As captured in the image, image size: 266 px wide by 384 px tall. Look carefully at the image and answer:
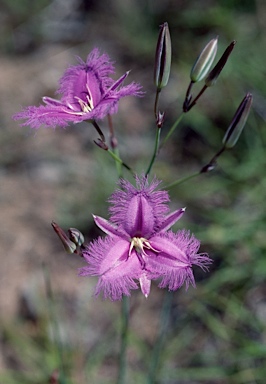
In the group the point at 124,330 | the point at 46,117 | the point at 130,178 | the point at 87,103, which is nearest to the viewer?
the point at 46,117

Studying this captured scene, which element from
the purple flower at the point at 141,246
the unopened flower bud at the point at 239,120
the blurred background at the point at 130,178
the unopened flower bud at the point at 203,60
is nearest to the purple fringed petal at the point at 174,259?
the purple flower at the point at 141,246

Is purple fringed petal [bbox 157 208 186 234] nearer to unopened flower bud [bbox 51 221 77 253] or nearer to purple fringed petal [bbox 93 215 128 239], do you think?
purple fringed petal [bbox 93 215 128 239]

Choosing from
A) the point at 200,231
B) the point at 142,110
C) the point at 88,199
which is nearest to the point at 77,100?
the point at 200,231

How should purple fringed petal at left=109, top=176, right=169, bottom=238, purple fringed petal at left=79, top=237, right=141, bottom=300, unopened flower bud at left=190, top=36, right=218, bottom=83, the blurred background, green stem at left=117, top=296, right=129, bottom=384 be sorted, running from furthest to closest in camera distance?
the blurred background → green stem at left=117, top=296, right=129, bottom=384 → unopened flower bud at left=190, top=36, right=218, bottom=83 → purple fringed petal at left=109, top=176, right=169, bottom=238 → purple fringed petal at left=79, top=237, right=141, bottom=300

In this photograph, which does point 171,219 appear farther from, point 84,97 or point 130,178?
point 130,178

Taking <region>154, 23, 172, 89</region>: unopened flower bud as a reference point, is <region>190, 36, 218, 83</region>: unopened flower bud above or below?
below

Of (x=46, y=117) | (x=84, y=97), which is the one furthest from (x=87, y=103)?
(x=46, y=117)

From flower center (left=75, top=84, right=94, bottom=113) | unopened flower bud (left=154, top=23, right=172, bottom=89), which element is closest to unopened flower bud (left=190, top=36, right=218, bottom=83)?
unopened flower bud (left=154, top=23, right=172, bottom=89)
